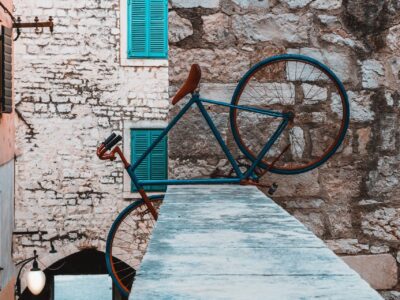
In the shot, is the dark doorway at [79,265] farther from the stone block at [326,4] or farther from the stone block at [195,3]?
the stone block at [326,4]

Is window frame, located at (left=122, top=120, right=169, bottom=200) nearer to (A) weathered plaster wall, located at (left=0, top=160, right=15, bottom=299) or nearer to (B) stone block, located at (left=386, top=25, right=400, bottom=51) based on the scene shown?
(A) weathered plaster wall, located at (left=0, top=160, right=15, bottom=299)

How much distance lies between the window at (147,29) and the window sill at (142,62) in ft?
0.20

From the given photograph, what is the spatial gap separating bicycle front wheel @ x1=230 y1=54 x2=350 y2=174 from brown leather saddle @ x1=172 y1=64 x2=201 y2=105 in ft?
1.19

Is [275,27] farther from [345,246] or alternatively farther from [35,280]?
[35,280]

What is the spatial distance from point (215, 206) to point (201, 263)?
1.00 metres

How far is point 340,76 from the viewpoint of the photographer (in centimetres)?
358

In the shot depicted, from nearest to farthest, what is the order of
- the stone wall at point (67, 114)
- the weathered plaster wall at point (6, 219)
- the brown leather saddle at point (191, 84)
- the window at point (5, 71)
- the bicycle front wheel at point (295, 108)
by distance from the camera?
1. the brown leather saddle at point (191, 84)
2. the bicycle front wheel at point (295, 108)
3. the window at point (5, 71)
4. the weathered plaster wall at point (6, 219)
5. the stone wall at point (67, 114)

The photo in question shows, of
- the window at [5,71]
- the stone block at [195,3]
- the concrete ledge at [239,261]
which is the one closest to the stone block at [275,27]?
the stone block at [195,3]

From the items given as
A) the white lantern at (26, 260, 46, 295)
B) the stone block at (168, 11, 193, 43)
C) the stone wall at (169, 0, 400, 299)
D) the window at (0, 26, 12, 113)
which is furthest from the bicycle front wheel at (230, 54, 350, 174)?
the window at (0, 26, 12, 113)

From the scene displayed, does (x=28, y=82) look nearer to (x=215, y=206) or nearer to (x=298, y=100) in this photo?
(x=298, y=100)

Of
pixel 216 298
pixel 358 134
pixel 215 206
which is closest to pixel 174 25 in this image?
pixel 358 134

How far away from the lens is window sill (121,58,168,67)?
9734 mm

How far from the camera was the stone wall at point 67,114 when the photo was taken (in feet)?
31.6

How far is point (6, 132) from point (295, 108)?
6402 mm
